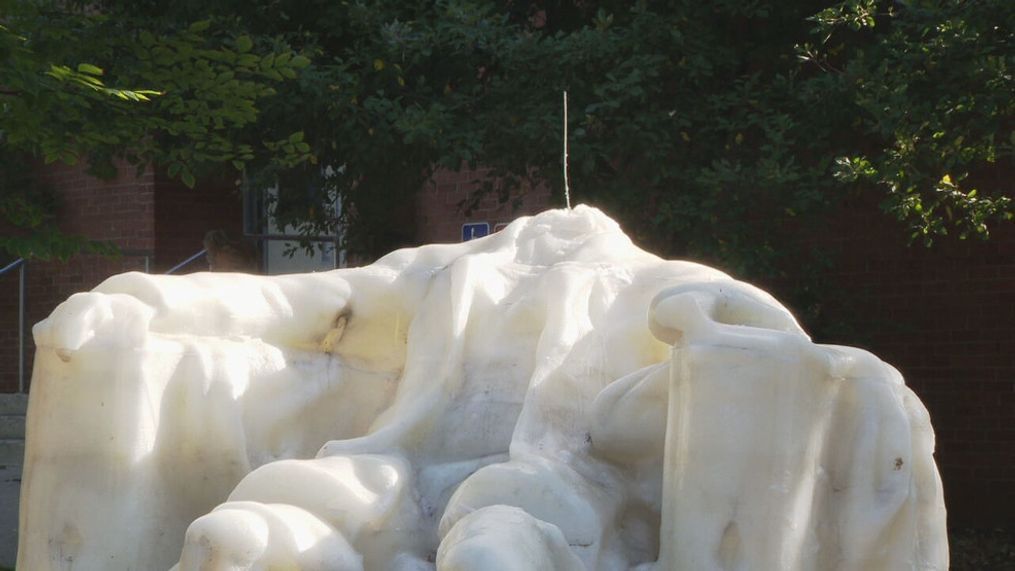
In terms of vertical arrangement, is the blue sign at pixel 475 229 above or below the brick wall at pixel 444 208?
below

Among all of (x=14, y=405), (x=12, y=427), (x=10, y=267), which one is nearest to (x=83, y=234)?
(x=10, y=267)

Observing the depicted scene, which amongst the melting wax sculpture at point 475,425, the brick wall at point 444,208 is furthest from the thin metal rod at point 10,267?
the melting wax sculpture at point 475,425

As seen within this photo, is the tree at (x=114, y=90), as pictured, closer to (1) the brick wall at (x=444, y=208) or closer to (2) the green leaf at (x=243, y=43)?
(2) the green leaf at (x=243, y=43)

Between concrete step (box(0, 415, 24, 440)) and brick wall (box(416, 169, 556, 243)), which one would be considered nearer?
concrete step (box(0, 415, 24, 440))

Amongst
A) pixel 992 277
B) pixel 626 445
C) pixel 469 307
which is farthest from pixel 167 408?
pixel 992 277

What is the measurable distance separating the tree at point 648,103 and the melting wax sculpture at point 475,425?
3.17 m

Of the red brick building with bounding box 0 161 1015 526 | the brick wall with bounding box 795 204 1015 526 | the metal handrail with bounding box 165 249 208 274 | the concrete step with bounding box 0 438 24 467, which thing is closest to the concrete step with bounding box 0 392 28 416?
the concrete step with bounding box 0 438 24 467

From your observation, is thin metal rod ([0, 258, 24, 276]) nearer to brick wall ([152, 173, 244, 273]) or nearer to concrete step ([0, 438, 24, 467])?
brick wall ([152, 173, 244, 273])

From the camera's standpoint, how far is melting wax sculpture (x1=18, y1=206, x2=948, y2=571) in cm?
337

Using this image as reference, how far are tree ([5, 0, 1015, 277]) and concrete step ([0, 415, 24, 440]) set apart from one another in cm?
299

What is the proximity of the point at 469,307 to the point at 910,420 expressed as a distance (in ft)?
3.92

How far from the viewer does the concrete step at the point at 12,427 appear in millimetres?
10930

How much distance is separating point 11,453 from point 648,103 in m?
4.84

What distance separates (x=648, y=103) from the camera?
8250 mm
